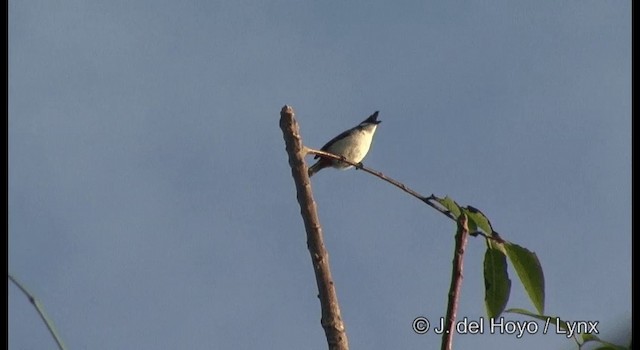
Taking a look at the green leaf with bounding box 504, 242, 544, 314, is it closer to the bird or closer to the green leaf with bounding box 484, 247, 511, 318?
the green leaf with bounding box 484, 247, 511, 318

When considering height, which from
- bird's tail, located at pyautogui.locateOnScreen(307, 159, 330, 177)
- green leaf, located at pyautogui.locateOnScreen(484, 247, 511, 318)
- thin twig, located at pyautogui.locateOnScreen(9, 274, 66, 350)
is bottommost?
thin twig, located at pyautogui.locateOnScreen(9, 274, 66, 350)

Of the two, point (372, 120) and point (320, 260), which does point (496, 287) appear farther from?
point (372, 120)

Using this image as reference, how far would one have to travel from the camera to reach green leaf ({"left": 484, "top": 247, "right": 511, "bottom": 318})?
9.98ft

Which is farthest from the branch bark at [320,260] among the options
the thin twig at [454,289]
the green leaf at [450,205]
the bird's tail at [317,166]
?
the bird's tail at [317,166]

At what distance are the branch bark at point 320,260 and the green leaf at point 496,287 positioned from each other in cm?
79

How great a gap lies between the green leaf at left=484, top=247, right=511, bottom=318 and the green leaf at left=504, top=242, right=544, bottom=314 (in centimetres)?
4

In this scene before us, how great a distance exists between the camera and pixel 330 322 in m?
2.42

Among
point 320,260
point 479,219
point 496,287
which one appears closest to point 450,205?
point 479,219

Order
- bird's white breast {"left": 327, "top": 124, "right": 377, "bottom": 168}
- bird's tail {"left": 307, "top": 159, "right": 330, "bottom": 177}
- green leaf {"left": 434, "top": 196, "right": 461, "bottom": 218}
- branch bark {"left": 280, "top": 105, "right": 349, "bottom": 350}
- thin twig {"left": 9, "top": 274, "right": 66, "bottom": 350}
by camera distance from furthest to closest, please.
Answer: bird's white breast {"left": 327, "top": 124, "right": 377, "bottom": 168} < bird's tail {"left": 307, "top": 159, "right": 330, "bottom": 177} < green leaf {"left": 434, "top": 196, "right": 461, "bottom": 218} < branch bark {"left": 280, "top": 105, "right": 349, "bottom": 350} < thin twig {"left": 9, "top": 274, "right": 66, "bottom": 350}

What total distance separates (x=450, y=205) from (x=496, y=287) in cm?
34

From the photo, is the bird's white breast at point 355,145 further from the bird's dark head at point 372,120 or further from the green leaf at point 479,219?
the green leaf at point 479,219

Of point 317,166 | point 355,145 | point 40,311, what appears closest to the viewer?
point 40,311

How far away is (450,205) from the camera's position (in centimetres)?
299

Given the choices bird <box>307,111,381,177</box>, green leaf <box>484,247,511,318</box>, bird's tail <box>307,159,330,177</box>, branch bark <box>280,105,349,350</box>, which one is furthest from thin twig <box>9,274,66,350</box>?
bird <box>307,111,381,177</box>
